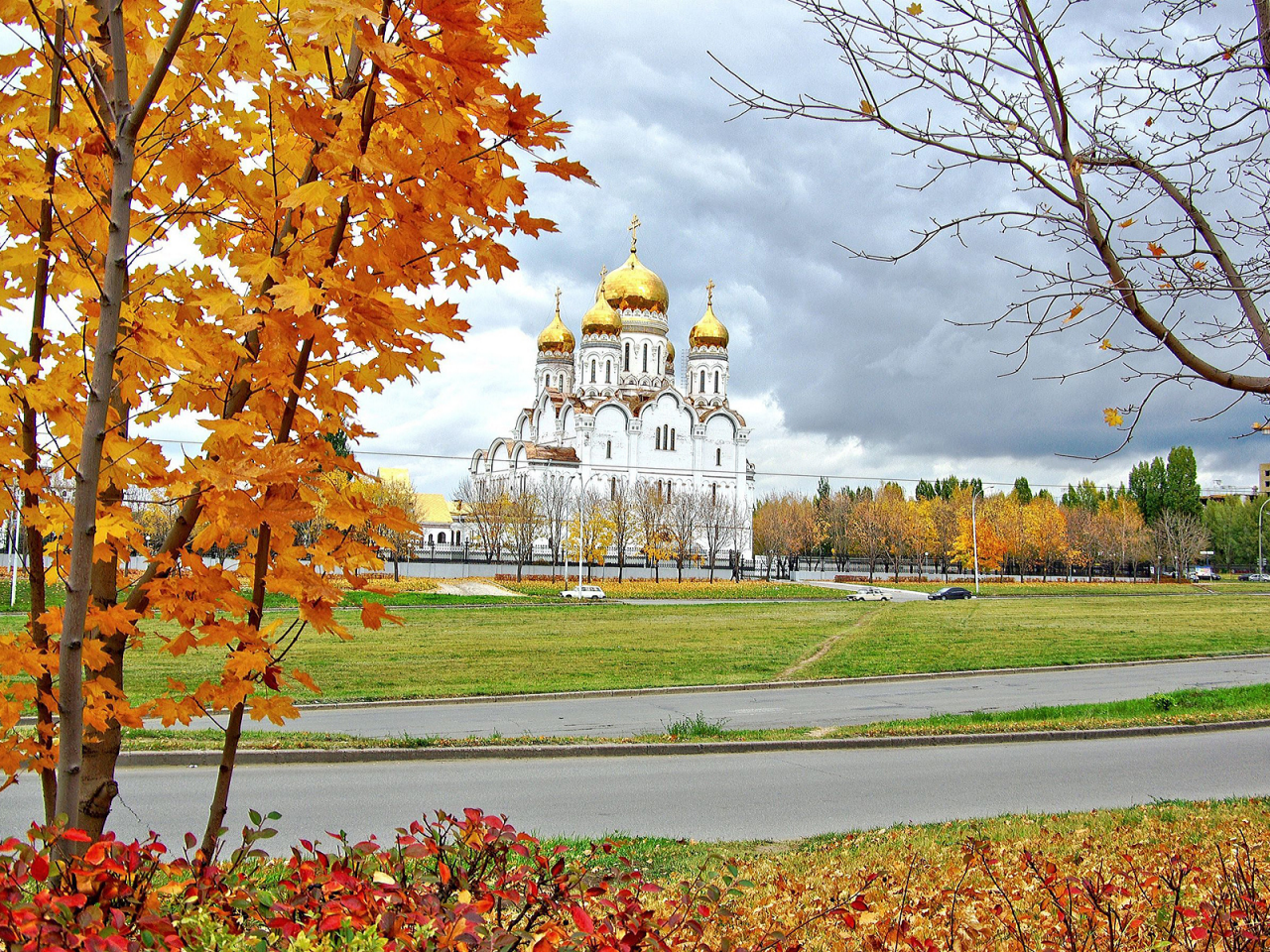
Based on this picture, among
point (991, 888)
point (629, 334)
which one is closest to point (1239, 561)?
point (629, 334)

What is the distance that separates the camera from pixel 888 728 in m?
11.2

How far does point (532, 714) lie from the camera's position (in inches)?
491

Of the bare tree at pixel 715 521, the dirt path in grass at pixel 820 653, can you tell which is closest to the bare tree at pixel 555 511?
the bare tree at pixel 715 521

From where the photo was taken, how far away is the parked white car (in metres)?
47.3

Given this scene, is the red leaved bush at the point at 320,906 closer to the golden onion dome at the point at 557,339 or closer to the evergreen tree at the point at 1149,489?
the golden onion dome at the point at 557,339

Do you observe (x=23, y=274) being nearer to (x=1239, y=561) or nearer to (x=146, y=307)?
(x=146, y=307)

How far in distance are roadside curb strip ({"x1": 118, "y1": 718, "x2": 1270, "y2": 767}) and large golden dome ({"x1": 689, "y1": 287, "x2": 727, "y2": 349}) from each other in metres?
68.2

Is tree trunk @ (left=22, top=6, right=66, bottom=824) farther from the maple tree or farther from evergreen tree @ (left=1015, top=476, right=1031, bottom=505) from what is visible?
evergreen tree @ (left=1015, top=476, right=1031, bottom=505)

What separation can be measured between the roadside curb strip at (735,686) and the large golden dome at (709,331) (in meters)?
59.5

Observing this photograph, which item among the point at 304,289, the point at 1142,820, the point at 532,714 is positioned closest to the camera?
the point at 304,289

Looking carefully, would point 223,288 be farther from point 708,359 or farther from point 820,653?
point 708,359

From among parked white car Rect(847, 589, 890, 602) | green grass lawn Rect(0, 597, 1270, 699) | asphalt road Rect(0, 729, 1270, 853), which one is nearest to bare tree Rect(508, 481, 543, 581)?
parked white car Rect(847, 589, 890, 602)

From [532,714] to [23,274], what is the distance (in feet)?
32.6

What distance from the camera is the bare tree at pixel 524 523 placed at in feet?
182
